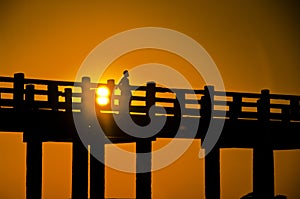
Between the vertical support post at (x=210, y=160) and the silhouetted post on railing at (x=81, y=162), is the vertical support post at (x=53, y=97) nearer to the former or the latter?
the silhouetted post on railing at (x=81, y=162)

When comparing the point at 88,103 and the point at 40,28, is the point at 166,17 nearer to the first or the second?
the point at 40,28

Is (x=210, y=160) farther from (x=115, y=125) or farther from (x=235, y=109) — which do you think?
(x=115, y=125)

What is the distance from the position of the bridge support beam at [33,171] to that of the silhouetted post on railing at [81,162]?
3.34 feet

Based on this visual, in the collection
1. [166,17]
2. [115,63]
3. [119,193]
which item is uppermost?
[166,17]

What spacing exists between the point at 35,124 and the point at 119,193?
47.6 m

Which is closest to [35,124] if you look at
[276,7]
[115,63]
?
[115,63]

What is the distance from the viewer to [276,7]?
10250 centimetres

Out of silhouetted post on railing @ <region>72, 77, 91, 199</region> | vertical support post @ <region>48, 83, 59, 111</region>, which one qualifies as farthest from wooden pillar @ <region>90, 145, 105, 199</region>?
vertical support post @ <region>48, 83, 59, 111</region>

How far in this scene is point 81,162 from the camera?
26.6 metres

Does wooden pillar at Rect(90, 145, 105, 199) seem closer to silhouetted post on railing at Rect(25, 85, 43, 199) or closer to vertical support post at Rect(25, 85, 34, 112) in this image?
silhouetted post on railing at Rect(25, 85, 43, 199)

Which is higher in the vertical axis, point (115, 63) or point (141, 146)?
point (115, 63)

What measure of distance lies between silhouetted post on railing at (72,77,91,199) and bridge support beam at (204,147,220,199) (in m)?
3.88

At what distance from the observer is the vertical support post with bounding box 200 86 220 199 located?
2838 centimetres

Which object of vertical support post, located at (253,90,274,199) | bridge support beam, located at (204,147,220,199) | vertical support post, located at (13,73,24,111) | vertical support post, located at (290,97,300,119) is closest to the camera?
vertical support post, located at (13,73,24,111)
